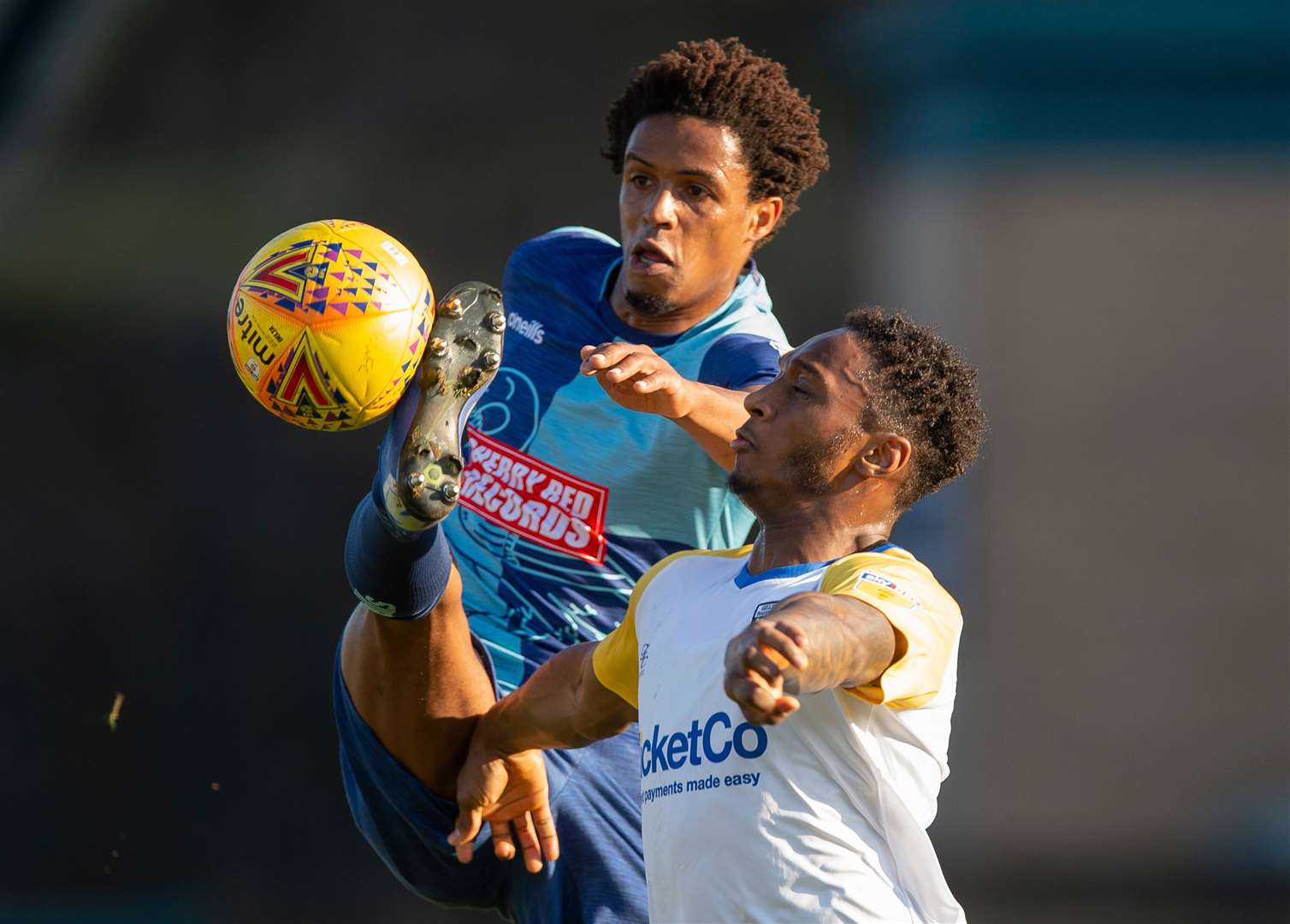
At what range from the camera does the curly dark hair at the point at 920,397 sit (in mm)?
3199

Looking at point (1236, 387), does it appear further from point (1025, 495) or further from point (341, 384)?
point (341, 384)

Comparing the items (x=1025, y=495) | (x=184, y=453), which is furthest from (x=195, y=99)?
(x=1025, y=495)

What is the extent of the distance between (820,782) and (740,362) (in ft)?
3.75

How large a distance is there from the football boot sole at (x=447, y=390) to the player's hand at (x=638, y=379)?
1.02ft

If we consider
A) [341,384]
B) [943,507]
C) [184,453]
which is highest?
[943,507]

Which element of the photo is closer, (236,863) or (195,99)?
(236,863)

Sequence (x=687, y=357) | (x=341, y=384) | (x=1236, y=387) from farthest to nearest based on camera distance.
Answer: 1. (x=1236, y=387)
2. (x=687, y=357)
3. (x=341, y=384)

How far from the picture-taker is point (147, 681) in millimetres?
8062

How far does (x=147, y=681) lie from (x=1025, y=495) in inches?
168

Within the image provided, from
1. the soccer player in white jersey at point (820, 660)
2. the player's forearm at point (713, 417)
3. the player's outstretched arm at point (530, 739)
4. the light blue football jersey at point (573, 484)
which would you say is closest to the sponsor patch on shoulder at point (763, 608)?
the soccer player in white jersey at point (820, 660)

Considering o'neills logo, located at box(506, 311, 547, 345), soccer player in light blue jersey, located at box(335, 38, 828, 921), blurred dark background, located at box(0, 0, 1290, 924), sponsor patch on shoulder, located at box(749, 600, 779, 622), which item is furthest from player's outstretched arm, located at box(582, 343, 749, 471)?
blurred dark background, located at box(0, 0, 1290, 924)

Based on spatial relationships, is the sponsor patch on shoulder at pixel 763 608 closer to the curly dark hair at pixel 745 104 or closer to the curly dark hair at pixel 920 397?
the curly dark hair at pixel 920 397

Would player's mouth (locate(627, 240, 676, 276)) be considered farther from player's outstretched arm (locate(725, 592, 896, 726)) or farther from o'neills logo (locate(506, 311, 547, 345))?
player's outstretched arm (locate(725, 592, 896, 726))

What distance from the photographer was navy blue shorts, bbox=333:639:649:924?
3924 millimetres
